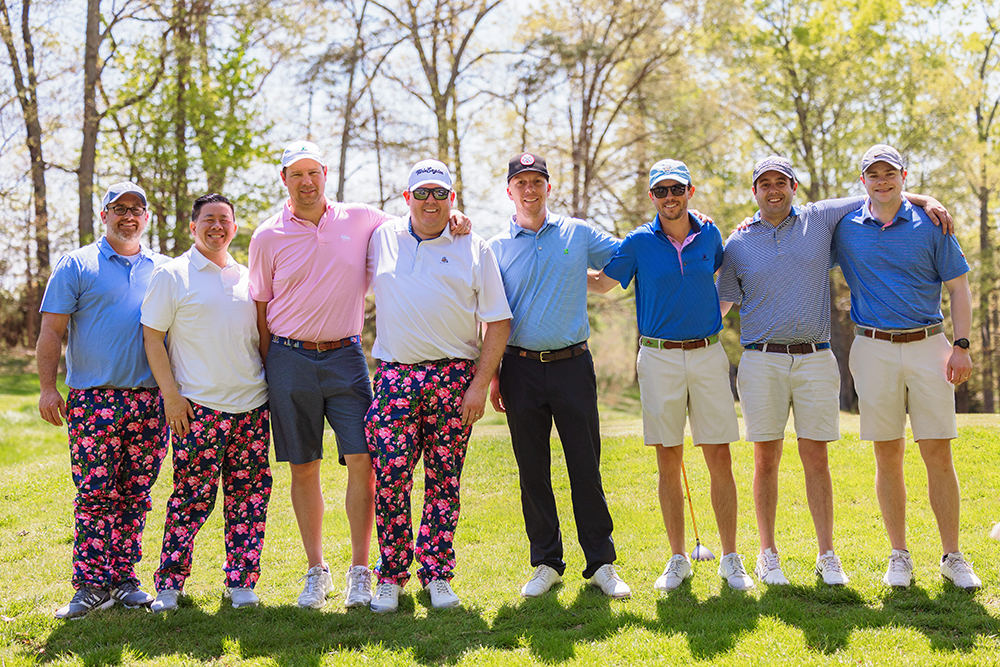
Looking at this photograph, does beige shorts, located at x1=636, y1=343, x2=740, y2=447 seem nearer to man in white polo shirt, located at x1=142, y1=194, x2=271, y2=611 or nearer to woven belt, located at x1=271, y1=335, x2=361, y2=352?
woven belt, located at x1=271, y1=335, x2=361, y2=352

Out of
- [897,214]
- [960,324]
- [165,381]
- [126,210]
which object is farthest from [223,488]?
[960,324]

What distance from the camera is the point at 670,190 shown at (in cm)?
446

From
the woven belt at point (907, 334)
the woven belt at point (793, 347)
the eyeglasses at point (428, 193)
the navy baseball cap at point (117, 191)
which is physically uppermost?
the navy baseball cap at point (117, 191)

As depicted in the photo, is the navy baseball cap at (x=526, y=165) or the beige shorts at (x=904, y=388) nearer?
the beige shorts at (x=904, y=388)

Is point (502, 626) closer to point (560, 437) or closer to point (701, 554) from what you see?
point (560, 437)

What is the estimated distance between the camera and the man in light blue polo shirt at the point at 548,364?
4.50 meters

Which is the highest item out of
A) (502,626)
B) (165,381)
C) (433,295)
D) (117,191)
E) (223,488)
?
(117,191)

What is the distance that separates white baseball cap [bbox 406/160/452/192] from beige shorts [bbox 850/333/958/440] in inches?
103

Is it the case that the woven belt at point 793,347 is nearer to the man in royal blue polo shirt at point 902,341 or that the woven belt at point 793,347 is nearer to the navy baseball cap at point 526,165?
the man in royal blue polo shirt at point 902,341

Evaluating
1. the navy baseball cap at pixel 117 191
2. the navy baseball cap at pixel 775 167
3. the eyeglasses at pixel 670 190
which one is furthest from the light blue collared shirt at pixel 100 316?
the navy baseball cap at pixel 775 167

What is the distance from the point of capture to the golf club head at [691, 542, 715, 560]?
200 inches

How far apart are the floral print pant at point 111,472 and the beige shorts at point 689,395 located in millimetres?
2917

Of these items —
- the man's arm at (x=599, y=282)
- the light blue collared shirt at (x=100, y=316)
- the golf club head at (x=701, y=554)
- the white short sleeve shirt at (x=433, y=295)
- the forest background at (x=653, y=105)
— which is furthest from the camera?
the forest background at (x=653, y=105)

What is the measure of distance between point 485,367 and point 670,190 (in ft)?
4.82
